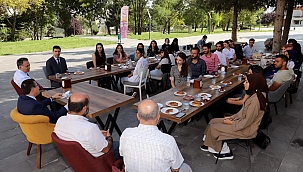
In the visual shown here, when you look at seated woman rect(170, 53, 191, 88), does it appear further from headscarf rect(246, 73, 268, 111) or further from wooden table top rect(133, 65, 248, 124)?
headscarf rect(246, 73, 268, 111)

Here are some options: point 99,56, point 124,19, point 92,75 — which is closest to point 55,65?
point 92,75

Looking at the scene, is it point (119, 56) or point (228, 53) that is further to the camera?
point (228, 53)

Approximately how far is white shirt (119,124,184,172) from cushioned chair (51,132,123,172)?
0.39m

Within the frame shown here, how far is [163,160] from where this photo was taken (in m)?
1.77

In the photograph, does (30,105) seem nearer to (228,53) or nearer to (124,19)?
(228,53)

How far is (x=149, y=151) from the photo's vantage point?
1763 mm

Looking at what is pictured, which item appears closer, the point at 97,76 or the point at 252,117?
the point at 252,117

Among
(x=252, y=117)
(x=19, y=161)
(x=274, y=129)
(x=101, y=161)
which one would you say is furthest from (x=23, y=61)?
(x=274, y=129)

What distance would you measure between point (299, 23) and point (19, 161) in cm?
7956

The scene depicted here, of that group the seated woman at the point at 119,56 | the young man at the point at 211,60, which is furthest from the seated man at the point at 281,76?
the seated woman at the point at 119,56

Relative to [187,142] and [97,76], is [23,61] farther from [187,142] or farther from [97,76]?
[187,142]

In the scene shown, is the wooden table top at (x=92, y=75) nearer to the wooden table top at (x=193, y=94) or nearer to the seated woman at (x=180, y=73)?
the seated woman at (x=180, y=73)

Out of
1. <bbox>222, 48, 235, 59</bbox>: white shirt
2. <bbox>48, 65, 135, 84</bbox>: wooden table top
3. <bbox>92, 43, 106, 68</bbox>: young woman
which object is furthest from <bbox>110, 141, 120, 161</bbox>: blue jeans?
<bbox>222, 48, 235, 59</bbox>: white shirt

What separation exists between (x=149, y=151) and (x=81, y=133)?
2.33 feet
